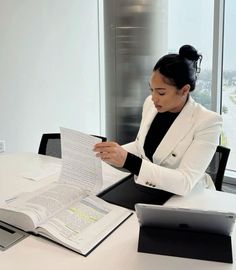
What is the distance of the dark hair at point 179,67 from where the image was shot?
1668 millimetres

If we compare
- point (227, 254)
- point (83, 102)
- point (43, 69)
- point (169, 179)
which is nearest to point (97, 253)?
point (227, 254)

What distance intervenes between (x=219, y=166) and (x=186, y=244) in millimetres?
828

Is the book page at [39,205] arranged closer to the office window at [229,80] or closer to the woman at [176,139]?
the woman at [176,139]

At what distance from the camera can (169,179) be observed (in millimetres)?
1513

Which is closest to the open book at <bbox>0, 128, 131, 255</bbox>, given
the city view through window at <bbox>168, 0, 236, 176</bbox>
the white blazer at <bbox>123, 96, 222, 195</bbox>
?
the white blazer at <bbox>123, 96, 222, 195</bbox>

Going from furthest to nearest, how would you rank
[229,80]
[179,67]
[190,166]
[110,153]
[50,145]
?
[229,80]
[50,145]
[179,67]
[190,166]
[110,153]

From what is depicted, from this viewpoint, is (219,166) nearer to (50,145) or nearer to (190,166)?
(190,166)

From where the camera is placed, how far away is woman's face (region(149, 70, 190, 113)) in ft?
5.52

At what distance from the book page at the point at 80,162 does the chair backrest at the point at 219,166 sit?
2.05 ft

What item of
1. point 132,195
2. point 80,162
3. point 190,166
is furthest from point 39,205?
point 190,166

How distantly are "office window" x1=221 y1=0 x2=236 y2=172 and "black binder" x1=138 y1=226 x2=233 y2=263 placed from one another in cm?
248

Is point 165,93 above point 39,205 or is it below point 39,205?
above

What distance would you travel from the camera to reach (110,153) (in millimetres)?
1461

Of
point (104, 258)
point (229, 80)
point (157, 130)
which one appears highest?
point (229, 80)
